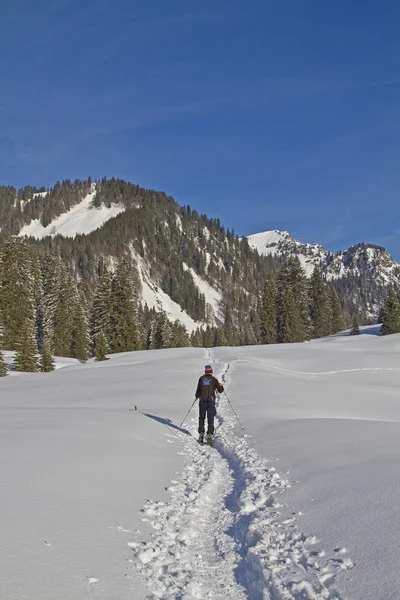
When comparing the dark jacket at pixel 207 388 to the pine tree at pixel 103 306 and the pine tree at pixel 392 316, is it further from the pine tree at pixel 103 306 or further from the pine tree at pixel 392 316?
the pine tree at pixel 392 316

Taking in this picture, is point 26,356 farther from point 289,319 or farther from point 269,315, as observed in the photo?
point 289,319

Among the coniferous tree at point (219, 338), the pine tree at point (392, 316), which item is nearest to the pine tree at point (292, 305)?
the pine tree at point (392, 316)

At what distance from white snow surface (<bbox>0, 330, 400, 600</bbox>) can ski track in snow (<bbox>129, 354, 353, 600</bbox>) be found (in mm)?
21

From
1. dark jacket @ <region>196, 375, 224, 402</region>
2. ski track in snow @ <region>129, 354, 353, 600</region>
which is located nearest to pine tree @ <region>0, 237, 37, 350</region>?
dark jacket @ <region>196, 375, 224, 402</region>

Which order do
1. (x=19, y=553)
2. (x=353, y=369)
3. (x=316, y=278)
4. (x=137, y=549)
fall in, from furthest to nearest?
(x=316, y=278), (x=353, y=369), (x=137, y=549), (x=19, y=553)

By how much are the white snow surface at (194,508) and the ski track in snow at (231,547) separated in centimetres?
2

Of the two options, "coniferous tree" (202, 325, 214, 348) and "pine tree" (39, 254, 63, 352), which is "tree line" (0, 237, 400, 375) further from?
"coniferous tree" (202, 325, 214, 348)

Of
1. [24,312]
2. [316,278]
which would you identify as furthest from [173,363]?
[316,278]

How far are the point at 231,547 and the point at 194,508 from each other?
1.34 meters

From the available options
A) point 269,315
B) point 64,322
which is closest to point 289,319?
point 269,315

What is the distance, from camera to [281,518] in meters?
6.07

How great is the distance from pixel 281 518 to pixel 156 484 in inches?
102

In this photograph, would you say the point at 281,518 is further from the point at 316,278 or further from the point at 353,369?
the point at 316,278

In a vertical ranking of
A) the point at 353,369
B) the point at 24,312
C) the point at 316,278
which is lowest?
the point at 353,369
